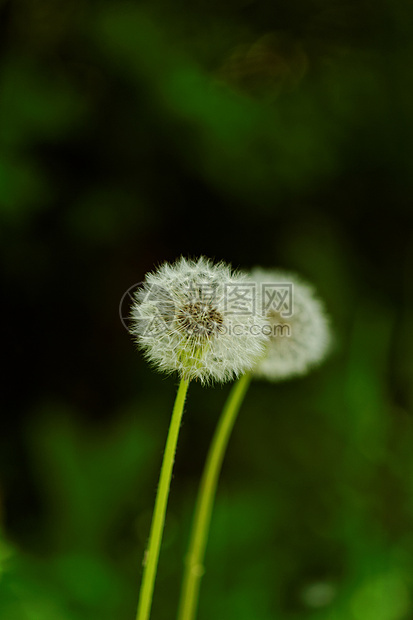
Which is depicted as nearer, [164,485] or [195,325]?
[164,485]

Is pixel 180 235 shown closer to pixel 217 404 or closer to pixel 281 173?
pixel 281 173

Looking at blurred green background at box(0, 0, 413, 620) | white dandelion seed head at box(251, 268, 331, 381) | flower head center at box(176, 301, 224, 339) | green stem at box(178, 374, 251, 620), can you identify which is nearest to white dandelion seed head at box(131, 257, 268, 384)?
flower head center at box(176, 301, 224, 339)

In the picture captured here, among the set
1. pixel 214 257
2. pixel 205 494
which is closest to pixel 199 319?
pixel 205 494

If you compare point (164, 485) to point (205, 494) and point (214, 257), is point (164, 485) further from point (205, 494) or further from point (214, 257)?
point (214, 257)

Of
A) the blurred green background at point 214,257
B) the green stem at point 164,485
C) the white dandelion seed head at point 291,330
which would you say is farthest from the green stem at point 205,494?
the blurred green background at point 214,257

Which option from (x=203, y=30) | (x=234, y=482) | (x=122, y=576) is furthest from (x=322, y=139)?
(x=122, y=576)

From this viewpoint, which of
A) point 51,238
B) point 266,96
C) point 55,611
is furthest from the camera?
point 266,96
